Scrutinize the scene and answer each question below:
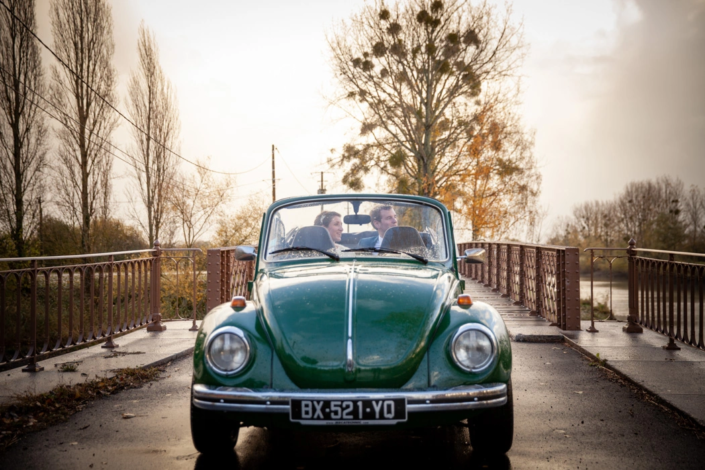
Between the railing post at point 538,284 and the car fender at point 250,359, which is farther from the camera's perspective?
the railing post at point 538,284

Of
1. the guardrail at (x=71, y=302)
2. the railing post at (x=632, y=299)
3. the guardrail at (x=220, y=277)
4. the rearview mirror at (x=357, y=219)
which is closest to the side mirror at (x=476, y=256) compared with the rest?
the rearview mirror at (x=357, y=219)

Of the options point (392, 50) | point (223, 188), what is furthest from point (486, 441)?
point (223, 188)

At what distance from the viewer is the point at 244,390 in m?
3.28

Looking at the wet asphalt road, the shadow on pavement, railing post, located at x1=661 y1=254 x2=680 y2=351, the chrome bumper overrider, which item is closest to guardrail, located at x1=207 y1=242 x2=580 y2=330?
railing post, located at x1=661 y1=254 x2=680 y2=351

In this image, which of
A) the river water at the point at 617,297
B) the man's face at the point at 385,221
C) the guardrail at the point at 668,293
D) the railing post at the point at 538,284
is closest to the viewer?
the man's face at the point at 385,221

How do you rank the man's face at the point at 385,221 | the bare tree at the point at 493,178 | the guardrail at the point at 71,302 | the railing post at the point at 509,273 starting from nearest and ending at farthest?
1. the man's face at the point at 385,221
2. the guardrail at the point at 71,302
3. the railing post at the point at 509,273
4. the bare tree at the point at 493,178

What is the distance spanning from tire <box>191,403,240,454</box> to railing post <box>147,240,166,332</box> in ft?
20.3

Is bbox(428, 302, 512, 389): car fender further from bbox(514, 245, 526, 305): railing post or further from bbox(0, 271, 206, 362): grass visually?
bbox(514, 245, 526, 305): railing post

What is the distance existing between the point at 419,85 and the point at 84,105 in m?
15.6

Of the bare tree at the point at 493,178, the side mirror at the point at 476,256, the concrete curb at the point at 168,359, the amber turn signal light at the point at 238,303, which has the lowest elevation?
the concrete curb at the point at 168,359

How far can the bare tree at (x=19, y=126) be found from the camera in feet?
78.8

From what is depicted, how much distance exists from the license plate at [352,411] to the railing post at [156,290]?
6.93 metres

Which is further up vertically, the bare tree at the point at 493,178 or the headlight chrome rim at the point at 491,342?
the bare tree at the point at 493,178

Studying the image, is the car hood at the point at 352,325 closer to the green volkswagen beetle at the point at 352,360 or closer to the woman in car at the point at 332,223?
the green volkswagen beetle at the point at 352,360
